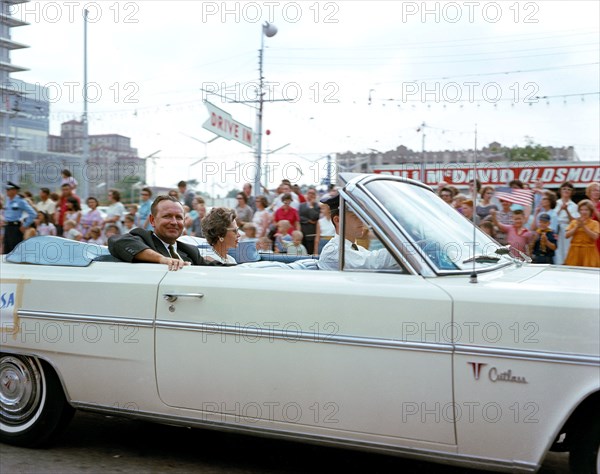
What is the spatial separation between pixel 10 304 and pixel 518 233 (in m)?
5.66

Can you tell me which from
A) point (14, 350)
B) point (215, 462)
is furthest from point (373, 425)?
point (14, 350)

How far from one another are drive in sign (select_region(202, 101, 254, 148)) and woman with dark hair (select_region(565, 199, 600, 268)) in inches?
429

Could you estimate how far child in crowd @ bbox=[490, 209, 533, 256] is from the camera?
765 centimetres

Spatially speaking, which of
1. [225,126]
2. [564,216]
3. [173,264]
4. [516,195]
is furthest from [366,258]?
[225,126]

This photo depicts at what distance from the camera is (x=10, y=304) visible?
13.3ft

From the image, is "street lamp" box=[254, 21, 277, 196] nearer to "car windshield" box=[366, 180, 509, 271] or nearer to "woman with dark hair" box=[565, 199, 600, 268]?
"woman with dark hair" box=[565, 199, 600, 268]

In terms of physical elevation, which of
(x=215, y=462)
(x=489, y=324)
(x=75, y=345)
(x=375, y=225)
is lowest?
(x=215, y=462)

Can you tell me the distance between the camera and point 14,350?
403cm

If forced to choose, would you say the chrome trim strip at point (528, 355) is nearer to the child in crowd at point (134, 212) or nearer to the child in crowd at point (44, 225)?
the child in crowd at point (134, 212)

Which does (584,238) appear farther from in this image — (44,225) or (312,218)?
(44,225)

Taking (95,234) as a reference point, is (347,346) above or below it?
below

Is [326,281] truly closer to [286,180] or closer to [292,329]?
[292,329]

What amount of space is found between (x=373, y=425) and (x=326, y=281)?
0.74 meters

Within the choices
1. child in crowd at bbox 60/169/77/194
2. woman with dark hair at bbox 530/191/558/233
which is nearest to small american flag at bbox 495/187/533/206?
woman with dark hair at bbox 530/191/558/233
